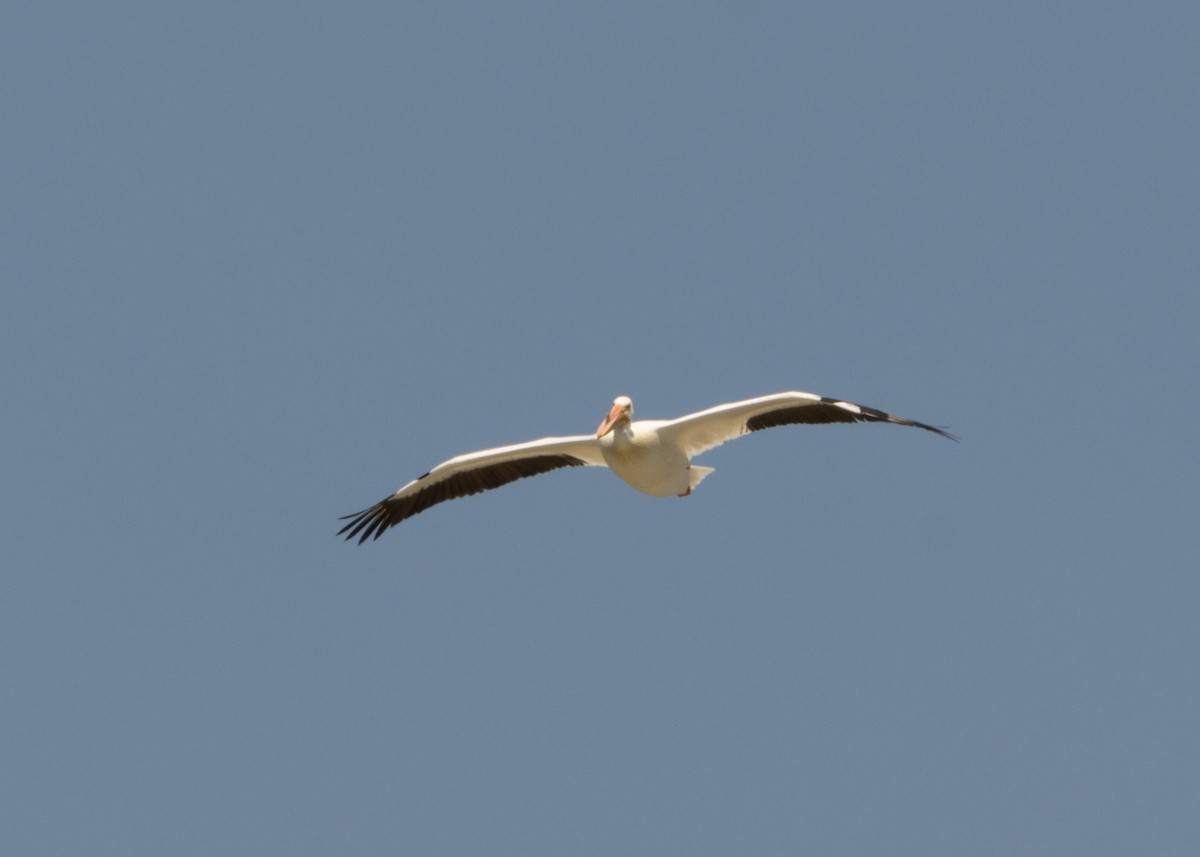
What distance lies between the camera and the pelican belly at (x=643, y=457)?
16703 millimetres

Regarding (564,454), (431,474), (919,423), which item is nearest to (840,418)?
(919,423)

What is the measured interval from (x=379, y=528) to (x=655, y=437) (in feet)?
12.5

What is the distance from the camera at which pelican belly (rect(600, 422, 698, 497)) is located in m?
16.7

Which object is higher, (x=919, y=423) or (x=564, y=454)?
(x=564, y=454)

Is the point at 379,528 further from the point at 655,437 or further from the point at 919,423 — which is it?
the point at 919,423

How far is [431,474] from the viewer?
59.5 ft

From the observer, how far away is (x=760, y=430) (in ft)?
55.5

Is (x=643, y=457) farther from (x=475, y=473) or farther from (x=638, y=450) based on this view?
(x=475, y=473)

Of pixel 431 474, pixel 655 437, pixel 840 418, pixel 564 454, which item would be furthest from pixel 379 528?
pixel 840 418

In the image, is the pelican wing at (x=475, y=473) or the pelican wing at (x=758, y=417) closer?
the pelican wing at (x=758, y=417)

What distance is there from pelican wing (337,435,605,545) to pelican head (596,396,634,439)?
52 centimetres

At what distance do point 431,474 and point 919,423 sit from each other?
17.5ft

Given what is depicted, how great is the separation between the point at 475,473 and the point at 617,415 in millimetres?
2293

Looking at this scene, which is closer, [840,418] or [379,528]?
[840,418]
